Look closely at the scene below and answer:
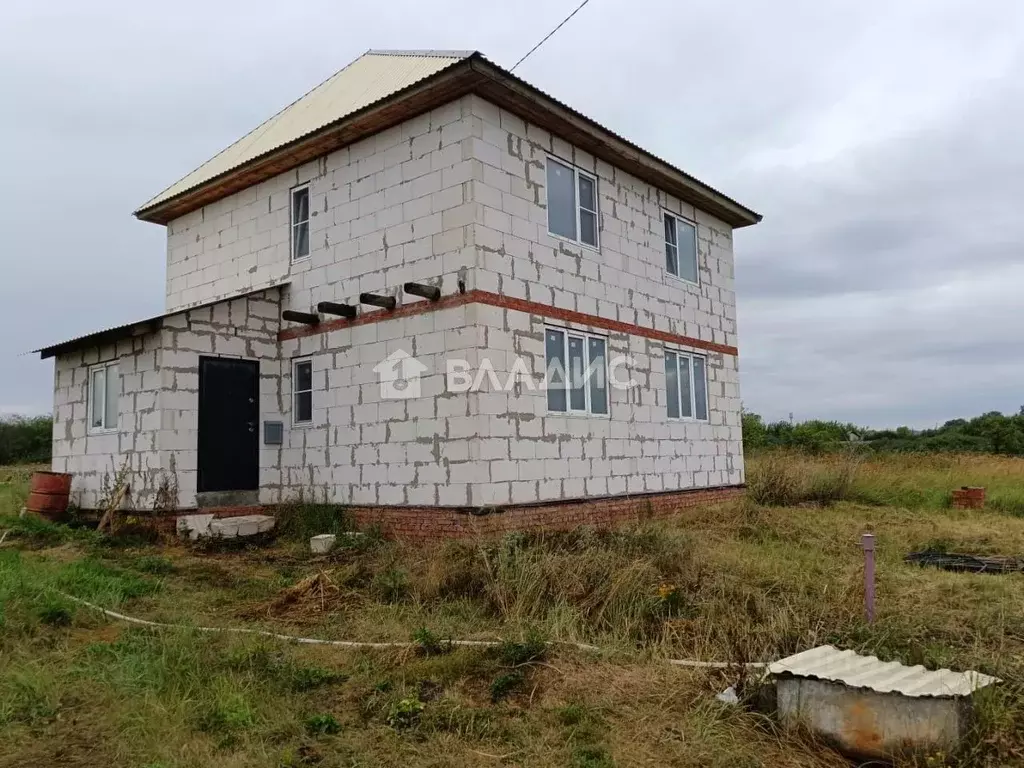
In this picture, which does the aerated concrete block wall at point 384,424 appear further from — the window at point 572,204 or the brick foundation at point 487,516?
the window at point 572,204

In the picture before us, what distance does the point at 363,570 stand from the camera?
348 inches

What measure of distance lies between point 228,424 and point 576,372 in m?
5.39

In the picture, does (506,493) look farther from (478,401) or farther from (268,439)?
(268,439)

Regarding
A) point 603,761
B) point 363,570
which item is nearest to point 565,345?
point 363,570

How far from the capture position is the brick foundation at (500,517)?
32.7 ft

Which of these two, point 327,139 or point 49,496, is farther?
point 49,496

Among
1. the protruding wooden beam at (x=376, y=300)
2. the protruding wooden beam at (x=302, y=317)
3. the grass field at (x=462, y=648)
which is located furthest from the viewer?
the protruding wooden beam at (x=302, y=317)

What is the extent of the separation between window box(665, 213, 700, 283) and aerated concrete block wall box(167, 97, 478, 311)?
5379 mm

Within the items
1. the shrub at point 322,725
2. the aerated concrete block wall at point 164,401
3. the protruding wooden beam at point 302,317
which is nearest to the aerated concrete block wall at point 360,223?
the protruding wooden beam at point 302,317

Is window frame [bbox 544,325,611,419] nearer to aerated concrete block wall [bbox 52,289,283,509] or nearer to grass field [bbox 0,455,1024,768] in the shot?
grass field [bbox 0,455,1024,768]

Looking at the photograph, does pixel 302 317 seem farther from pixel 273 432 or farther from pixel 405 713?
pixel 405 713

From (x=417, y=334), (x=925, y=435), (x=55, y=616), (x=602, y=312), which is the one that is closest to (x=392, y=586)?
(x=55, y=616)

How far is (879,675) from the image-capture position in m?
4.38

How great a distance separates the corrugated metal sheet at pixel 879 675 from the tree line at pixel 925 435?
86.8 feet
